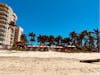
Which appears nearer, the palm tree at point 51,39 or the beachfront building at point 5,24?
the beachfront building at point 5,24

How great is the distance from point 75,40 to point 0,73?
71.6 m

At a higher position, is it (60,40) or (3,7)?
(3,7)

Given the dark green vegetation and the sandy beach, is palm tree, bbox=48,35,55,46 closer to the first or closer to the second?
the dark green vegetation

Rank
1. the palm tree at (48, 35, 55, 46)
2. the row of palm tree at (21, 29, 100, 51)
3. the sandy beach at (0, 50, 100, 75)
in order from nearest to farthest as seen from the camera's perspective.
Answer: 1. the sandy beach at (0, 50, 100, 75)
2. the row of palm tree at (21, 29, 100, 51)
3. the palm tree at (48, 35, 55, 46)

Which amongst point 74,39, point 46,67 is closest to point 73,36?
point 74,39

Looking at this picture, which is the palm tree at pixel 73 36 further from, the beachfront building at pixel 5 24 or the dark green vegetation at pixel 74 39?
the beachfront building at pixel 5 24

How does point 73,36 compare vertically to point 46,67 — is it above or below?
above

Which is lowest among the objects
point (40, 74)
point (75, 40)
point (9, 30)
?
point (40, 74)

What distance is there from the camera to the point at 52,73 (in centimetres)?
1180

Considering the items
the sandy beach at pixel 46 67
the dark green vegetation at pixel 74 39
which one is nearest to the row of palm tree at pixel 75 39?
the dark green vegetation at pixel 74 39

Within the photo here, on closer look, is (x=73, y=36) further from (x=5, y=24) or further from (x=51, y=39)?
(x=5, y=24)

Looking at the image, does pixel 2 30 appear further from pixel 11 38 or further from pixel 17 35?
pixel 17 35

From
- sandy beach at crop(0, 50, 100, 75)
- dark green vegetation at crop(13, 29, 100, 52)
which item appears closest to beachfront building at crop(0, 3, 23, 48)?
dark green vegetation at crop(13, 29, 100, 52)

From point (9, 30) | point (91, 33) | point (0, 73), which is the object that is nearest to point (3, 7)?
point (9, 30)
